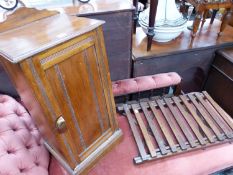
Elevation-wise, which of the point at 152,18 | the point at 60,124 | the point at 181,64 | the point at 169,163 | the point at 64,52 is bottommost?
the point at 169,163

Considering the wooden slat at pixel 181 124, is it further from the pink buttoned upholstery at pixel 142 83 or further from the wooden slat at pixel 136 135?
the wooden slat at pixel 136 135

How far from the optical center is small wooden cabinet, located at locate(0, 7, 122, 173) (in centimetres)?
55

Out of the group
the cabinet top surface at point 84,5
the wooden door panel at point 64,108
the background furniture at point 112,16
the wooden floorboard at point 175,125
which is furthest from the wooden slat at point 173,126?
the cabinet top surface at point 84,5

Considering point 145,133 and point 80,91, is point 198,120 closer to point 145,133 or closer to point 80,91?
point 145,133

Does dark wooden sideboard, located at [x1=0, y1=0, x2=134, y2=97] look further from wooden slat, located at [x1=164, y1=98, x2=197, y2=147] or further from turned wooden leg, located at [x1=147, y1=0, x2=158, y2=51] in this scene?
wooden slat, located at [x1=164, y1=98, x2=197, y2=147]

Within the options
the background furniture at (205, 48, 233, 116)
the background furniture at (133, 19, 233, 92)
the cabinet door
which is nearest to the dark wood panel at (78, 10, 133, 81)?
the background furniture at (133, 19, 233, 92)

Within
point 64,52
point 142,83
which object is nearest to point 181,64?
point 142,83

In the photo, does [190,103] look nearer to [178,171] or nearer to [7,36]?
[178,171]

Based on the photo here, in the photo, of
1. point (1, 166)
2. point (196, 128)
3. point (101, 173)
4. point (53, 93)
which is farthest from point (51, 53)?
point (196, 128)

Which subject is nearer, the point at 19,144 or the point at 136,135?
the point at 19,144

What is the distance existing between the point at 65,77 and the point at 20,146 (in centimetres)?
41

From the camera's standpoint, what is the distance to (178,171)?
93 centimetres

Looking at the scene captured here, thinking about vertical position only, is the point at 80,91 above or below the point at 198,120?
above

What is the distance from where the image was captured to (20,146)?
80 centimetres
